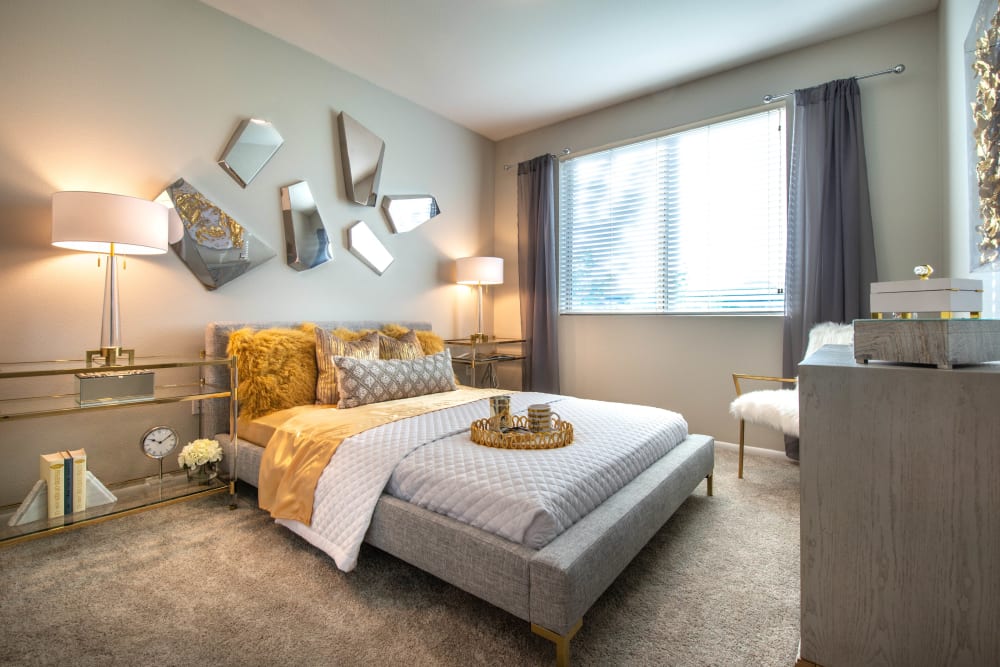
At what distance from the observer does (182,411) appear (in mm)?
2717

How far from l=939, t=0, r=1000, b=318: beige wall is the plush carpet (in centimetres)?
136

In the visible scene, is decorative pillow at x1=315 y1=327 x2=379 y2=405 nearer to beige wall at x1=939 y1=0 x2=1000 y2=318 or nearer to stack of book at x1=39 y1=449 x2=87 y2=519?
stack of book at x1=39 y1=449 x2=87 y2=519

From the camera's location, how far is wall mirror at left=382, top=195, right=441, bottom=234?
3779 mm

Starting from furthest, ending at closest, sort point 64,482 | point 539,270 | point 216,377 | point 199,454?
point 539,270, point 216,377, point 199,454, point 64,482

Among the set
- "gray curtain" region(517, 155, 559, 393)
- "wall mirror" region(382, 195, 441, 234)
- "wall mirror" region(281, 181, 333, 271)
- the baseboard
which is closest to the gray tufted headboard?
"wall mirror" region(281, 181, 333, 271)

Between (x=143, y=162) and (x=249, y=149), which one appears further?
(x=249, y=149)

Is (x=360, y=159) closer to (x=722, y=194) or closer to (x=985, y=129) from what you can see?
(x=722, y=194)

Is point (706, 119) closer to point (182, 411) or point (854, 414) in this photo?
point (854, 414)

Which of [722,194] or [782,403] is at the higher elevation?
[722,194]

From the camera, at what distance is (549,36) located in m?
2.99

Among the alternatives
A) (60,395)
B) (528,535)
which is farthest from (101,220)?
(528,535)

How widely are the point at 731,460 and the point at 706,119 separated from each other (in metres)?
2.50

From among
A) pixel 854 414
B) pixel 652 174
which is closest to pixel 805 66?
pixel 652 174

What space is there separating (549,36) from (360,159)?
160 centimetres
